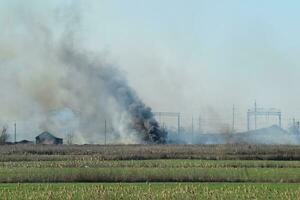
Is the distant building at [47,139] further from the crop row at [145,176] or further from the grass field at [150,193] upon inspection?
the grass field at [150,193]

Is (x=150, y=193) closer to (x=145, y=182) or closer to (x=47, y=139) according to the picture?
(x=145, y=182)

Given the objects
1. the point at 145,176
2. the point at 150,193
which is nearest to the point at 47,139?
the point at 145,176

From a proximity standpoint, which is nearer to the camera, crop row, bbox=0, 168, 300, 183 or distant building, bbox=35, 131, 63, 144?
crop row, bbox=0, 168, 300, 183

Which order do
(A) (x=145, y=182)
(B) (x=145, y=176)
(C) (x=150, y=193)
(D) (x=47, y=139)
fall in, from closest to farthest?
(C) (x=150, y=193), (A) (x=145, y=182), (B) (x=145, y=176), (D) (x=47, y=139)

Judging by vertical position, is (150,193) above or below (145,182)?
below

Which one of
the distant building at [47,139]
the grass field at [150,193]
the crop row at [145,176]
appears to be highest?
the distant building at [47,139]

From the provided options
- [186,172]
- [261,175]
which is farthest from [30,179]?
[261,175]

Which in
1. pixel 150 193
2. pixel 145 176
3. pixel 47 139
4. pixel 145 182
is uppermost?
pixel 47 139

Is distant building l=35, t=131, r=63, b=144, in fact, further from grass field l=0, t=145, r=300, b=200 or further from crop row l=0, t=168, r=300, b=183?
crop row l=0, t=168, r=300, b=183

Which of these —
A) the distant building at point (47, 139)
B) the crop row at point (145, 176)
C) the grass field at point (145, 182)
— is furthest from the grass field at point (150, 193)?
the distant building at point (47, 139)

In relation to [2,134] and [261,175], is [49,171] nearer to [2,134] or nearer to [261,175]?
[261,175]

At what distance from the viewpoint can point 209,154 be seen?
74.9m

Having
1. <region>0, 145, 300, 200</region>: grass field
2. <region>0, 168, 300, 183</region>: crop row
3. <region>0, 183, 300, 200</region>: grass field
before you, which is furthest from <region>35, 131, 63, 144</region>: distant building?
<region>0, 183, 300, 200</region>: grass field

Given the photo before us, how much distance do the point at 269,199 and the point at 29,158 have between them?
42507mm
